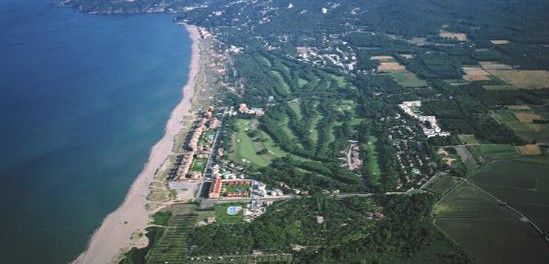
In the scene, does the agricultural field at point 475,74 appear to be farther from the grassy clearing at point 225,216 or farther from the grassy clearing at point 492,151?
the grassy clearing at point 225,216

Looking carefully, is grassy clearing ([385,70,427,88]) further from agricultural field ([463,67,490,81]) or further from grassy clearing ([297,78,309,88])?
grassy clearing ([297,78,309,88])

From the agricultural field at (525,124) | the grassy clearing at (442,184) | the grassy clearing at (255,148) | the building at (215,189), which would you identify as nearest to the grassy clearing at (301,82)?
the grassy clearing at (255,148)

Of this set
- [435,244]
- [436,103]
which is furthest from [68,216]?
[436,103]

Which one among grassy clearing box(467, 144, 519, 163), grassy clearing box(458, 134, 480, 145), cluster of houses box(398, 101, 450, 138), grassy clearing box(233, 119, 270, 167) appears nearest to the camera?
grassy clearing box(467, 144, 519, 163)

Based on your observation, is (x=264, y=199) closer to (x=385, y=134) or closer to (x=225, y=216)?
(x=225, y=216)

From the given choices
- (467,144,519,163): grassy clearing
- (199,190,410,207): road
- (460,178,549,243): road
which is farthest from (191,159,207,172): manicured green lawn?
(467,144,519,163): grassy clearing

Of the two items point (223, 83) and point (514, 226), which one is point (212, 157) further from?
point (514, 226)
